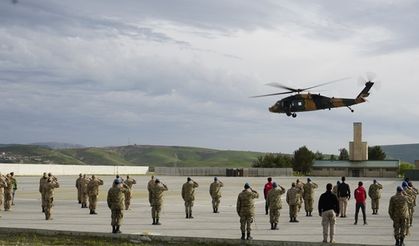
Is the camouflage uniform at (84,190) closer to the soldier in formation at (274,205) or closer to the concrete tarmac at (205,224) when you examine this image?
the concrete tarmac at (205,224)

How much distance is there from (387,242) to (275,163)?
4804 inches

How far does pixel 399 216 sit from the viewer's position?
16453mm

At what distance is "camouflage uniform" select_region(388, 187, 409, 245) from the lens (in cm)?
1633

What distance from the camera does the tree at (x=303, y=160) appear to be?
135 meters

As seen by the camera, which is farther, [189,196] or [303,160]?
[303,160]

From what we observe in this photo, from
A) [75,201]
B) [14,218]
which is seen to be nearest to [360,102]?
[75,201]

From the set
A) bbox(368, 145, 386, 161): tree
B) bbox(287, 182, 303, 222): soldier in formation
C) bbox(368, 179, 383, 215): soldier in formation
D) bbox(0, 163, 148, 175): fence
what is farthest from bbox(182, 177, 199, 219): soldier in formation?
bbox(368, 145, 386, 161): tree

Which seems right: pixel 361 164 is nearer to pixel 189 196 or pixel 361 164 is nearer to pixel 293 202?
pixel 293 202

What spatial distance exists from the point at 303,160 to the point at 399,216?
12131 centimetres

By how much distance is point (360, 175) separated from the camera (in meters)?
116

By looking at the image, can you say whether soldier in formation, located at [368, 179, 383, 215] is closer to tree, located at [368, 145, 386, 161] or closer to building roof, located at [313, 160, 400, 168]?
building roof, located at [313, 160, 400, 168]

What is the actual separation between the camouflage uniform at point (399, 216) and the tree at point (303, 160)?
118185mm

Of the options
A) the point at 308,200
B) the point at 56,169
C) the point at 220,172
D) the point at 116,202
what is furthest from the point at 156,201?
the point at 220,172

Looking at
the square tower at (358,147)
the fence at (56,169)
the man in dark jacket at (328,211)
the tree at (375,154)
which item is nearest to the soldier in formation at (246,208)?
the man in dark jacket at (328,211)
